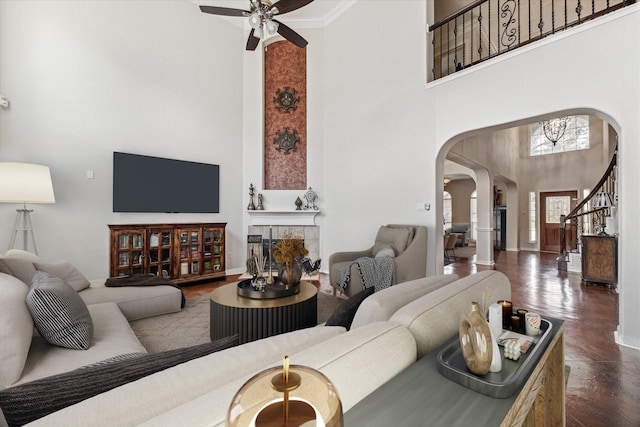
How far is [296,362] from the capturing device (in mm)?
695

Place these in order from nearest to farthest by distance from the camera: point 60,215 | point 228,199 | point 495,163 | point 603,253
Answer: point 60,215 → point 603,253 → point 228,199 → point 495,163

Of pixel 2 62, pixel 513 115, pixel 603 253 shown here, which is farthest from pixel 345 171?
pixel 2 62

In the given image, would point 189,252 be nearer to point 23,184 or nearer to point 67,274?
point 67,274

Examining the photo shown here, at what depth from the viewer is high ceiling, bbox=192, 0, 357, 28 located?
5.19 meters

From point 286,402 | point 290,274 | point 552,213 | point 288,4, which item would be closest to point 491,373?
point 286,402

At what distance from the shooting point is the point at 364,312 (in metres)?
1.13

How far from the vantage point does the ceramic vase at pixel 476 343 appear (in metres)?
0.79

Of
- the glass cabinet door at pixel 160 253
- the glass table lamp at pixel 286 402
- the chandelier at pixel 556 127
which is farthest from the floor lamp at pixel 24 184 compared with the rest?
the chandelier at pixel 556 127

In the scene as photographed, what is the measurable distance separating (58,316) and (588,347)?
377 cm

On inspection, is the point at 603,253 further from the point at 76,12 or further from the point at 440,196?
the point at 76,12

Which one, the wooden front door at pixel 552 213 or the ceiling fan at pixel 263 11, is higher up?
the ceiling fan at pixel 263 11

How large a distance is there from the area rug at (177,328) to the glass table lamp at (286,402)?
7.77 feet

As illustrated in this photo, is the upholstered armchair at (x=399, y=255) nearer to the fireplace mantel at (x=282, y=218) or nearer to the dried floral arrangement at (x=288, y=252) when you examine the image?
the dried floral arrangement at (x=288, y=252)

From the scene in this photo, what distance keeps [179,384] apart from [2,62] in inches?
195
